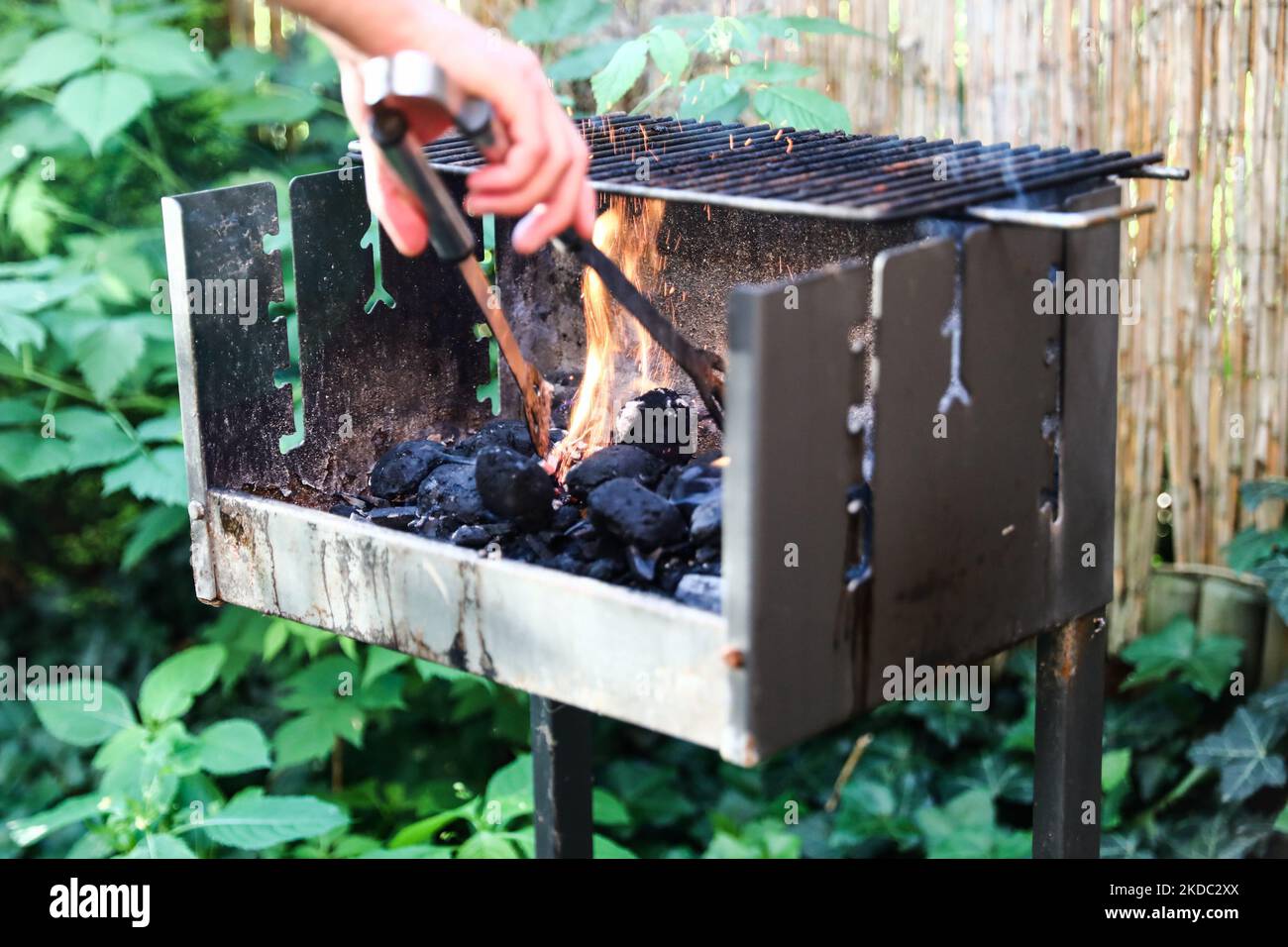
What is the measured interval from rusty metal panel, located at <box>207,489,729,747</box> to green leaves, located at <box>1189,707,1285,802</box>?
5.78ft

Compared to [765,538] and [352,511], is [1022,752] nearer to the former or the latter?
[352,511]

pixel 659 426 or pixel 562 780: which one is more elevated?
pixel 659 426

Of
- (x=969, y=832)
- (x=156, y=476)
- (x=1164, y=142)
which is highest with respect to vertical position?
(x=1164, y=142)

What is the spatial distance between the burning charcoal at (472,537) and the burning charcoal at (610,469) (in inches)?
7.2

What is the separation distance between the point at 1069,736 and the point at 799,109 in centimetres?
116

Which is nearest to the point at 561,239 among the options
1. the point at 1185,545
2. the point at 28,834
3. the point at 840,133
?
the point at 840,133

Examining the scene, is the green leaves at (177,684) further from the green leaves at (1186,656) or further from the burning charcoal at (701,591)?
the green leaves at (1186,656)

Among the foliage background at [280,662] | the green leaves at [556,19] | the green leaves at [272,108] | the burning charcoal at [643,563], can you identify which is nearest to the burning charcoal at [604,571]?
the burning charcoal at [643,563]

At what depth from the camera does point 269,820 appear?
2.68 meters

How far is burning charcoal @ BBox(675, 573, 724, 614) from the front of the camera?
184 centimetres

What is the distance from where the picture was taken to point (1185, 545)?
3.44 meters

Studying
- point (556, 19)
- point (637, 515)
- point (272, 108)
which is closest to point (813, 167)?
point (637, 515)

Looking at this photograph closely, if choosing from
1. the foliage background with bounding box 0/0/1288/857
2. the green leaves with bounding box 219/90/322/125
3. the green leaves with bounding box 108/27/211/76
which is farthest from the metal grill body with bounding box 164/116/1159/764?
the green leaves with bounding box 219/90/322/125

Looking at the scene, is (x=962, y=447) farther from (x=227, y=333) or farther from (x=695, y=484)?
(x=227, y=333)
